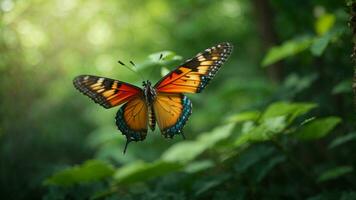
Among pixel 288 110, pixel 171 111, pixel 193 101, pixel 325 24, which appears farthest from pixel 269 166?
pixel 193 101

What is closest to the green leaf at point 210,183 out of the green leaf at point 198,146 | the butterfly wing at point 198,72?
the green leaf at point 198,146

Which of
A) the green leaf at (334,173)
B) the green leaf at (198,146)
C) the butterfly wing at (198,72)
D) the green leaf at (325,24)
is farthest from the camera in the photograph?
the green leaf at (325,24)

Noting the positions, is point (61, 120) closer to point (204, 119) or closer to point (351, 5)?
point (204, 119)

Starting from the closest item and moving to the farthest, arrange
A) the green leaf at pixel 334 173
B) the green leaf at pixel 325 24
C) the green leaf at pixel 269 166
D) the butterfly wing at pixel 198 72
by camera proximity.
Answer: the butterfly wing at pixel 198 72 → the green leaf at pixel 269 166 → the green leaf at pixel 334 173 → the green leaf at pixel 325 24

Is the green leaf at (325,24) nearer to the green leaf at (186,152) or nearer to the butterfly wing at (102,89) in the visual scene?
the green leaf at (186,152)

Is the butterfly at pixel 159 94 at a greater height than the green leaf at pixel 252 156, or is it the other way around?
the butterfly at pixel 159 94

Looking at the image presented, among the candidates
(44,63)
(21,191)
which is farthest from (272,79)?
(44,63)
